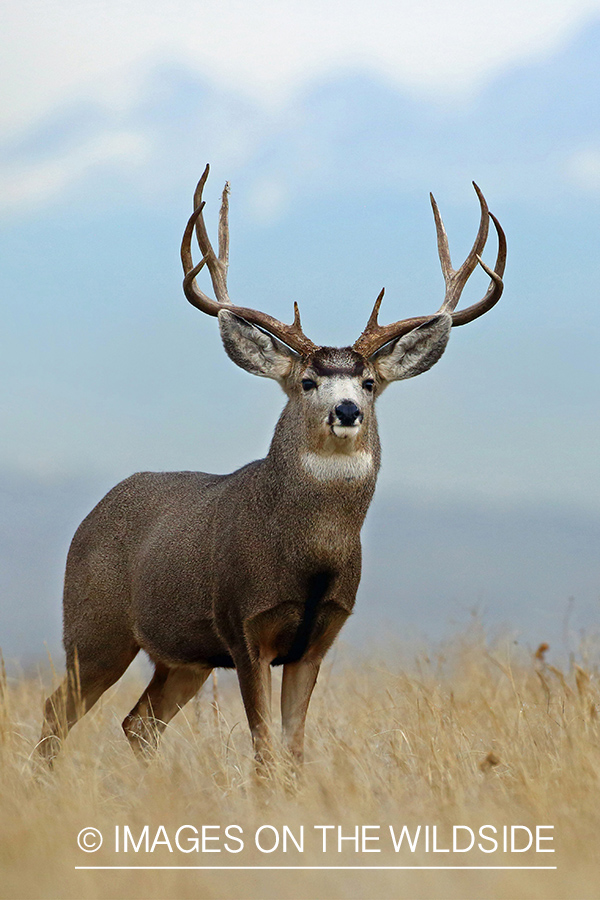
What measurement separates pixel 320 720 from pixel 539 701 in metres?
1.76

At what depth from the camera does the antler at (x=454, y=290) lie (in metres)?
7.27


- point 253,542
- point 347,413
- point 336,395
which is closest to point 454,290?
point 336,395

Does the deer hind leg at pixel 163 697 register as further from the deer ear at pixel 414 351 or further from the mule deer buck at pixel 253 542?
the deer ear at pixel 414 351

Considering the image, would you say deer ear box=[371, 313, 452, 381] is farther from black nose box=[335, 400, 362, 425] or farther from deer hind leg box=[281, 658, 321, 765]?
deer hind leg box=[281, 658, 321, 765]

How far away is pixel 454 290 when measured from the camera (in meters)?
8.27

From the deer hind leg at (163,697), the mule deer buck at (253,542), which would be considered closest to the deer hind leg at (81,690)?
the mule deer buck at (253,542)

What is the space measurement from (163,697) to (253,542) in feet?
6.75

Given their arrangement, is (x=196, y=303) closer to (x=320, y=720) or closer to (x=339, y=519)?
(x=339, y=519)

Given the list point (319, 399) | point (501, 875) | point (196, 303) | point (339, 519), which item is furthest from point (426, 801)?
point (196, 303)

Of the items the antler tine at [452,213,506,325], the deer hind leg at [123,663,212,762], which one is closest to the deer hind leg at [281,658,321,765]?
the deer hind leg at [123,663,212,762]

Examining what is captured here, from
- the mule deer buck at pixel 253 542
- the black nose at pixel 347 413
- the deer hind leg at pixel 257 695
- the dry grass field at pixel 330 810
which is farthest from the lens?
the mule deer buck at pixel 253 542

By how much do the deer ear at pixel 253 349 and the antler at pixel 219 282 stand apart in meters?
0.08

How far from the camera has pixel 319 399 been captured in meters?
6.70

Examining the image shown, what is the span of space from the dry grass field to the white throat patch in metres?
1.56
